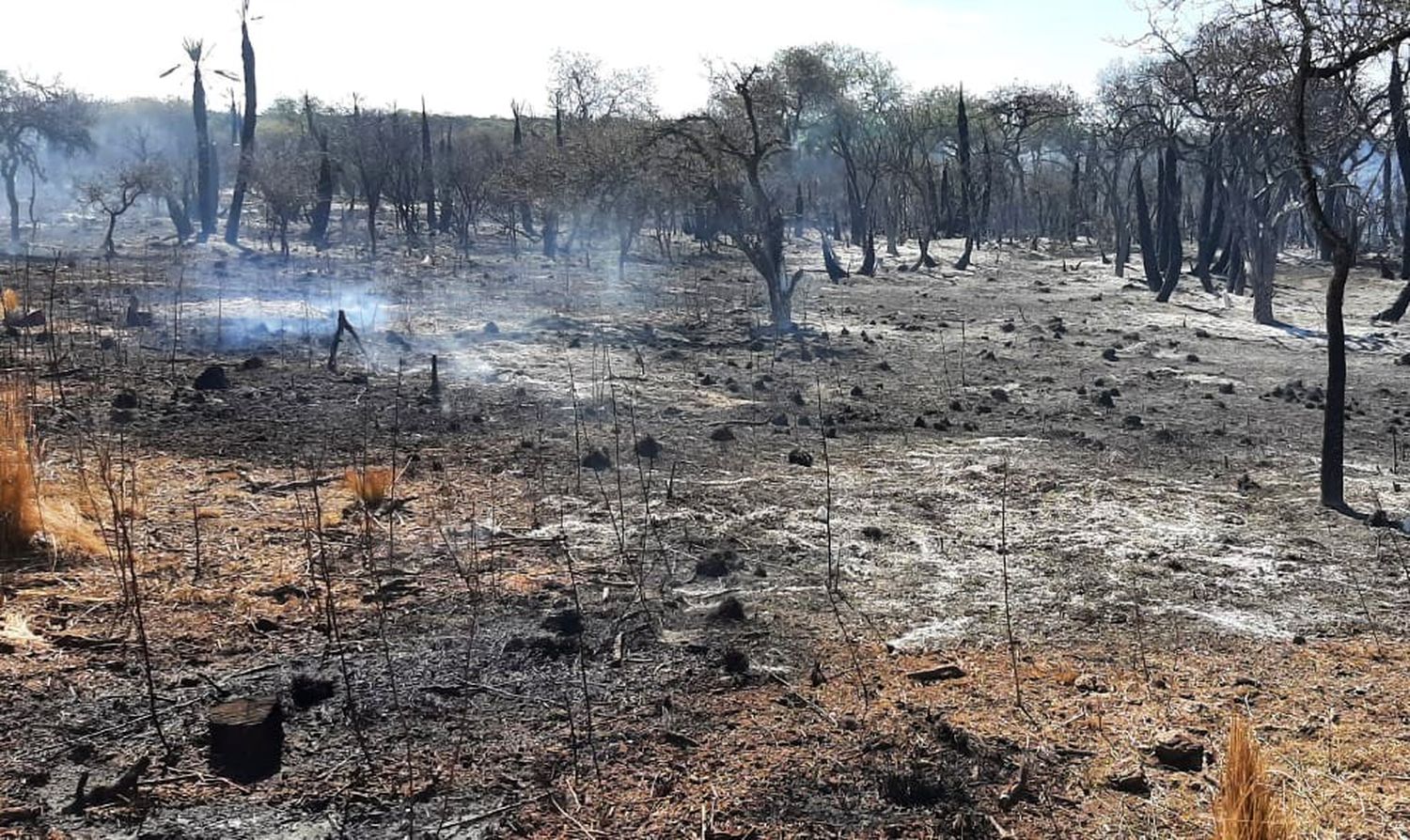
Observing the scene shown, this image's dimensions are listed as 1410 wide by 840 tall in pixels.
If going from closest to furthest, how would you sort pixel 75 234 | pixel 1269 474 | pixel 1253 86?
pixel 1253 86 < pixel 1269 474 < pixel 75 234

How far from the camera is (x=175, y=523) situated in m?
6.83

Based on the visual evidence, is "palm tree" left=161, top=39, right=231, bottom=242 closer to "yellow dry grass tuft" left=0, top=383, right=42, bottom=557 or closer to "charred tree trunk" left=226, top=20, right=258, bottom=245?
"charred tree trunk" left=226, top=20, right=258, bottom=245

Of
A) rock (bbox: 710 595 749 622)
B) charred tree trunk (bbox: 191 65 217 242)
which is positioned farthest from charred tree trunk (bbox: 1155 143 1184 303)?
charred tree trunk (bbox: 191 65 217 242)

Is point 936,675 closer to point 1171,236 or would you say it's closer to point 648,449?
point 648,449

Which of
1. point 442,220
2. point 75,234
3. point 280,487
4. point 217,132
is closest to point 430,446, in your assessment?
point 280,487

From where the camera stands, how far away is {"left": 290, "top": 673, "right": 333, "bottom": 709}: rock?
4555 millimetres

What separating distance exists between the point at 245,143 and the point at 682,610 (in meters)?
36.0

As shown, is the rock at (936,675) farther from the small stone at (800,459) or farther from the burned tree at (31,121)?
the burned tree at (31,121)

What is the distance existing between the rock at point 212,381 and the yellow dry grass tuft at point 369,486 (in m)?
4.55

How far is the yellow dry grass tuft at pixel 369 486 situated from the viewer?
7.36 meters

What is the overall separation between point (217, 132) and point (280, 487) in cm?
7913

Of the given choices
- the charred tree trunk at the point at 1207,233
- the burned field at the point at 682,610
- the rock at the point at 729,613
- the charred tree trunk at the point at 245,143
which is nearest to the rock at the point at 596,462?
the burned field at the point at 682,610

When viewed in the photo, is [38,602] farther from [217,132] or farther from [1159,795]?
[217,132]

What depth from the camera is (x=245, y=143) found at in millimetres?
37281
